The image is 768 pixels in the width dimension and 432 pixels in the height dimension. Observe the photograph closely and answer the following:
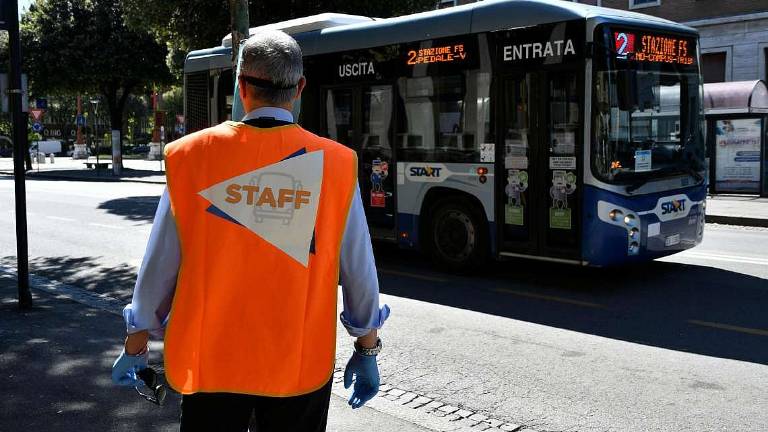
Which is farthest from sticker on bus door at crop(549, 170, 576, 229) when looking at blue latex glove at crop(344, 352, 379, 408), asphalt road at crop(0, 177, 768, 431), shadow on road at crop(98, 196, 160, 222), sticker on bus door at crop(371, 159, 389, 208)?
shadow on road at crop(98, 196, 160, 222)

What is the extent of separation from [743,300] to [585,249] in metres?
1.52

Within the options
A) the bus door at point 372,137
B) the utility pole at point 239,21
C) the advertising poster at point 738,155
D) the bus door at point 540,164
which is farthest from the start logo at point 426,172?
the advertising poster at point 738,155

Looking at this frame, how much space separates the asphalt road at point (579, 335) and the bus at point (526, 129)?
522 mm

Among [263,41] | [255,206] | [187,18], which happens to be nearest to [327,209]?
[255,206]

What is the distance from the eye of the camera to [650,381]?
17.4ft

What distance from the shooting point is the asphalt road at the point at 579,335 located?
4828 mm

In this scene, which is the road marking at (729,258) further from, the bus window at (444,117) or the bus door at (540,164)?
the bus window at (444,117)

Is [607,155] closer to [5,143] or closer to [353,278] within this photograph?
[353,278]

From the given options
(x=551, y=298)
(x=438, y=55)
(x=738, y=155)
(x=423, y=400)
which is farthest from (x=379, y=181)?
(x=738, y=155)

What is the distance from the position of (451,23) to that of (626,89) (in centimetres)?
213

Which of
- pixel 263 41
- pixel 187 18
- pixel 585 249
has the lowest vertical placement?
pixel 585 249

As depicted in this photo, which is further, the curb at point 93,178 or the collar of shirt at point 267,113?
the curb at point 93,178

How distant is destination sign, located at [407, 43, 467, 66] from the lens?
354 inches

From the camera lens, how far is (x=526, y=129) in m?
8.52
